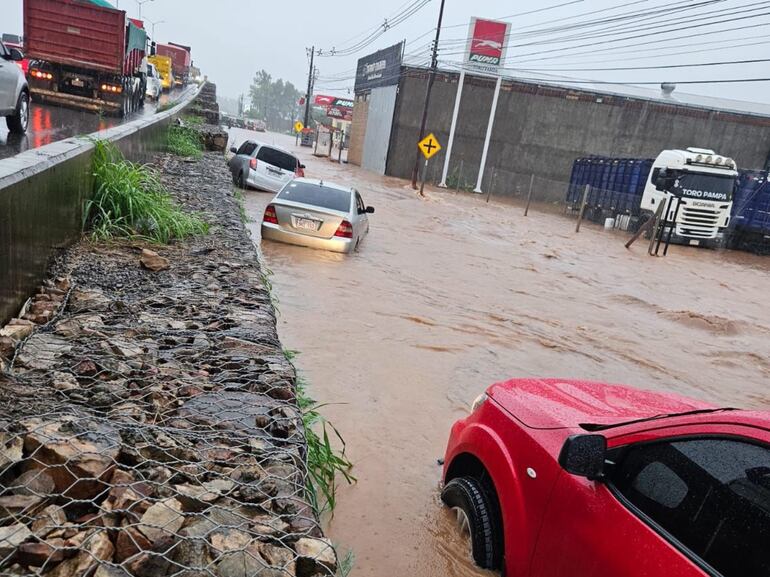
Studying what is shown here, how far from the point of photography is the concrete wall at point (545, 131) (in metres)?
34.5

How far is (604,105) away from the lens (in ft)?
115

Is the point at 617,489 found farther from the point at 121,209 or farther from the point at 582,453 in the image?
the point at 121,209

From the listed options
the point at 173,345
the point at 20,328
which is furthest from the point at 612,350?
the point at 20,328

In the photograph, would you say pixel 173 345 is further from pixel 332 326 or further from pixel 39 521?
pixel 332 326

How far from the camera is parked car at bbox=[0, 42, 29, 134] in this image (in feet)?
30.7

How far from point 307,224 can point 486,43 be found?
85.8ft

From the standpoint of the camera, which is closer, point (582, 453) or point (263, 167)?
point (582, 453)

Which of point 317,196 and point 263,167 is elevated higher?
point 317,196

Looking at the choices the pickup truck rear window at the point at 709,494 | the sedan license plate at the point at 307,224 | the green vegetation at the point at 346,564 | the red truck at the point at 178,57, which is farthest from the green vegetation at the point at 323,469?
the red truck at the point at 178,57

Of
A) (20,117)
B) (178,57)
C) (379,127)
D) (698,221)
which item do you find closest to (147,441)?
(20,117)

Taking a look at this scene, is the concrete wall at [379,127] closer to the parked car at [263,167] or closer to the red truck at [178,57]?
the parked car at [263,167]

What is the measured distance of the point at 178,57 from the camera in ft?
192

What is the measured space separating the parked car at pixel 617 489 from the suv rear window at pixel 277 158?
1543cm

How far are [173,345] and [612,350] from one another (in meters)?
7.03
